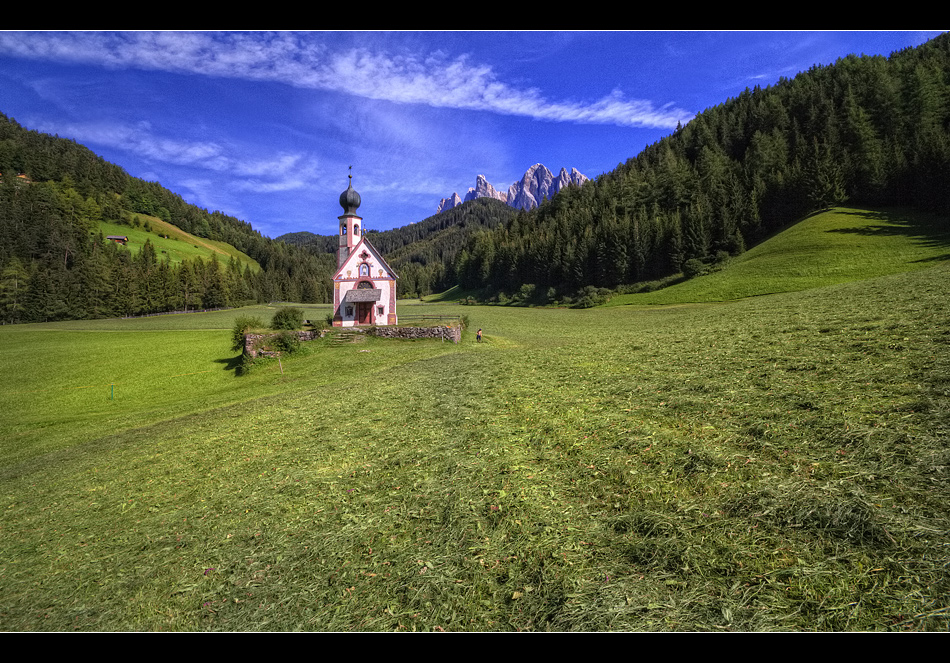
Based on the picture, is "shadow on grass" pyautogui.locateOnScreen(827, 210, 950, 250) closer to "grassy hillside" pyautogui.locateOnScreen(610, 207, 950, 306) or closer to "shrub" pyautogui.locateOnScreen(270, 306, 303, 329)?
"grassy hillside" pyautogui.locateOnScreen(610, 207, 950, 306)

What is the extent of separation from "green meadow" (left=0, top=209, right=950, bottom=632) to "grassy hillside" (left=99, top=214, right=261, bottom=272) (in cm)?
14186

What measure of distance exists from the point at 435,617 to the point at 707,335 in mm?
18200

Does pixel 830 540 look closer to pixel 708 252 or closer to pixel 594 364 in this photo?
pixel 594 364

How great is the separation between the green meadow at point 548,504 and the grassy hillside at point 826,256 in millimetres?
42292

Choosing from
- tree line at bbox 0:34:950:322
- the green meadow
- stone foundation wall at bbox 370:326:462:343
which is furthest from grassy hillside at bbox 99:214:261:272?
the green meadow

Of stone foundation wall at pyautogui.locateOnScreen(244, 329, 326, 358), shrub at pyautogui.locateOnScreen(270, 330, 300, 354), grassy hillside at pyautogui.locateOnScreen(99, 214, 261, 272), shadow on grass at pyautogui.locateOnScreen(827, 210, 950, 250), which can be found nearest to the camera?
stone foundation wall at pyautogui.locateOnScreen(244, 329, 326, 358)

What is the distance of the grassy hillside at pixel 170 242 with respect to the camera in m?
133

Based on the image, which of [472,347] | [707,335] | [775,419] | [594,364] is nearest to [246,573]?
[775,419]

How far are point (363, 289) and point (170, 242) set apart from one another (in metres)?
160

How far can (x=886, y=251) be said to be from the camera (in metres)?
50.5

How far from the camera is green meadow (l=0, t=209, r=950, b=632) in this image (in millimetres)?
3973

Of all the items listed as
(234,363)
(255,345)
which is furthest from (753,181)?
(234,363)

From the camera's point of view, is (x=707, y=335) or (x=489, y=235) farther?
(x=489, y=235)

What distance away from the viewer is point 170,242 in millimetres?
150250
